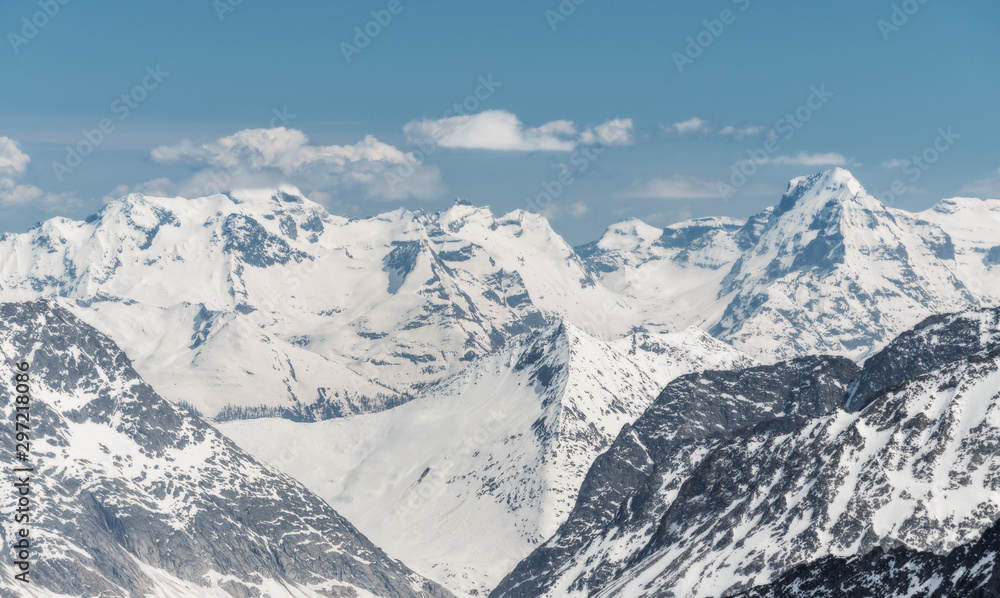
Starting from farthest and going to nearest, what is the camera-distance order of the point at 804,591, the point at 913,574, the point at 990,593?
the point at 804,591
the point at 913,574
the point at 990,593

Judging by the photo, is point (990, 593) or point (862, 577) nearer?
point (990, 593)

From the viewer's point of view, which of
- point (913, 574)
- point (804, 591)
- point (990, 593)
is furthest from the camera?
point (804, 591)

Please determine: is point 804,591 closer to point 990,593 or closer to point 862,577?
point 862,577

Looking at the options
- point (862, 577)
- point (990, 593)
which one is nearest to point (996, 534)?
point (990, 593)

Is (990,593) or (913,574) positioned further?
(913,574)

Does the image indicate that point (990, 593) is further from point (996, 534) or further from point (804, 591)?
point (804, 591)

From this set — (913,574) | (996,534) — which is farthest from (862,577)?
(996,534)

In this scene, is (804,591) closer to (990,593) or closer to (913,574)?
(913,574)
